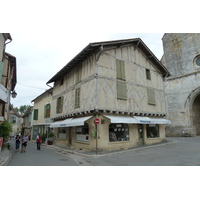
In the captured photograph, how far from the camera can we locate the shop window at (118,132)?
11.0 metres

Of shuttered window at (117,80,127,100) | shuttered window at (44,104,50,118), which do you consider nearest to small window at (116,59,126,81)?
shuttered window at (117,80,127,100)

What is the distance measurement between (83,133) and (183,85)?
16.8 metres

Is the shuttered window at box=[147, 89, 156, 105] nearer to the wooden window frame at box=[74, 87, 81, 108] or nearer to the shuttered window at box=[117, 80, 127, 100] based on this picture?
the shuttered window at box=[117, 80, 127, 100]

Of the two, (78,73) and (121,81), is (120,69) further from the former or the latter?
(78,73)

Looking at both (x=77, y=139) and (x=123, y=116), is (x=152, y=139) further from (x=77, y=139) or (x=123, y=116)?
(x=77, y=139)

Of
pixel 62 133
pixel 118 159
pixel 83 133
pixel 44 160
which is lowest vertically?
pixel 118 159

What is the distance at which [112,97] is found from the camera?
1120cm

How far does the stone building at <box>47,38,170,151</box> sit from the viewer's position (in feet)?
34.8

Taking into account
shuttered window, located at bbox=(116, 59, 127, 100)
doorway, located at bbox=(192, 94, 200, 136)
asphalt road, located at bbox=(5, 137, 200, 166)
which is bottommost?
asphalt road, located at bbox=(5, 137, 200, 166)

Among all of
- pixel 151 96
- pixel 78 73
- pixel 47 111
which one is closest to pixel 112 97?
pixel 78 73

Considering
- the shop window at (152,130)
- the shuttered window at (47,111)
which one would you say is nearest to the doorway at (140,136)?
the shop window at (152,130)

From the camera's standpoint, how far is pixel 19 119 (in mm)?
46406

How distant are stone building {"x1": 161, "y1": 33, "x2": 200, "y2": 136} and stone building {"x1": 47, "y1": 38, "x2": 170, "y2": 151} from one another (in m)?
7.33

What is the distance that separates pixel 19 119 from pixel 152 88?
4486 centimetres
